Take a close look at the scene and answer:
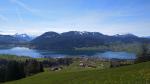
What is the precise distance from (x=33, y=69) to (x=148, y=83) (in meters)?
90.5

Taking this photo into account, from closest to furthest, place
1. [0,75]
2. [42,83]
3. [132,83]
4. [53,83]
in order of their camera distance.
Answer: [132,83]
[53,83]
[42,83]
[0,75]

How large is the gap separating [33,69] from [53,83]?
74500 millimetres

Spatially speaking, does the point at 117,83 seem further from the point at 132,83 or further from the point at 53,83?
the point at 53,83

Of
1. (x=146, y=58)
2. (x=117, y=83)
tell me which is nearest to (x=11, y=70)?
(x=146, y=58)

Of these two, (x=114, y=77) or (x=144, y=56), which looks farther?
(x=144, y=56)

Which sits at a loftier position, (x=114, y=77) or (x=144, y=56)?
(x=144, y=56)

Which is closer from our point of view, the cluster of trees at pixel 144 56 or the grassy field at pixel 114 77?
the grassy field at pixel 114 77

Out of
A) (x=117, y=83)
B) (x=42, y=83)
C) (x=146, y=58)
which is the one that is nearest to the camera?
(x=117, y=83)

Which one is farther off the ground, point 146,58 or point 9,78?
point 146,58

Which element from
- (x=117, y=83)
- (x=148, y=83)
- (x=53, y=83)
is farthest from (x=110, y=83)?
(x=53, y=83)

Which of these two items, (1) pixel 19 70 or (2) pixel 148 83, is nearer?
(2) pixel 148 83

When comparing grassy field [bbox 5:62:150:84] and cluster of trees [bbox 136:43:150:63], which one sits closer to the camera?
grassy field [bbox 5:62:150:84]

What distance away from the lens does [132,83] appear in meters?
20.4

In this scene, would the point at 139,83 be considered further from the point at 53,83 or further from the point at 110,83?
the point at 53,83
